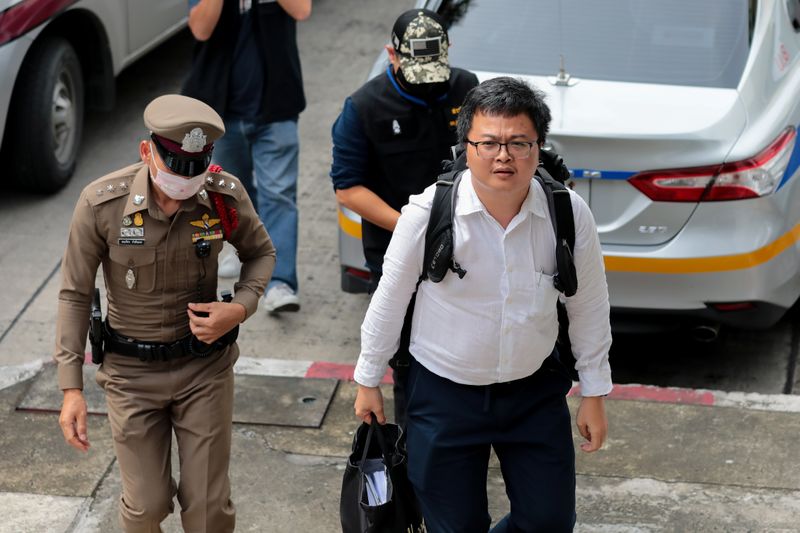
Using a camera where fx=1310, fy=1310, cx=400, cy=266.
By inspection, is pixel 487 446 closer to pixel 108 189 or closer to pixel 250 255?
pixel 250 255

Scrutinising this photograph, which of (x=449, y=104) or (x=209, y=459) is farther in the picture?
(x=449, y=104)

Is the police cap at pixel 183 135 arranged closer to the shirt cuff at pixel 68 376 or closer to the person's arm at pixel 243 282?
the person's arm at pixel 243 282

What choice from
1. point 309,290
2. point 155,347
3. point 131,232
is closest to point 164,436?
point 155,347

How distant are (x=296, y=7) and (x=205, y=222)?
2.48 meters

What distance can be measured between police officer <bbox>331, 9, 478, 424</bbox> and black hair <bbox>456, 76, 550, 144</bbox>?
3.51 ft

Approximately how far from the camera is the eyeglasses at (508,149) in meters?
3.30

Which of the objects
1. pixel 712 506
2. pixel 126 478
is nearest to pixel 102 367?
pixel 126 478

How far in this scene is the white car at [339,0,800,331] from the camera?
516 centimetres

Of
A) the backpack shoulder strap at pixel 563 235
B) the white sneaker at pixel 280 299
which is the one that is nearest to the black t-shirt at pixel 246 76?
the white sneaker at pixel 280 299

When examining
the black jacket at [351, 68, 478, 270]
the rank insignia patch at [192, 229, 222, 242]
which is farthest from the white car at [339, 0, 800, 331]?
the rank insignia patch at [192, 229, 222, 242]

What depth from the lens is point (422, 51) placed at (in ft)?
14.6

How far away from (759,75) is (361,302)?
225 cm

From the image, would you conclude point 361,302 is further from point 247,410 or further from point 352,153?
point 352,153

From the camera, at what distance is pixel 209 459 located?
153 inches
